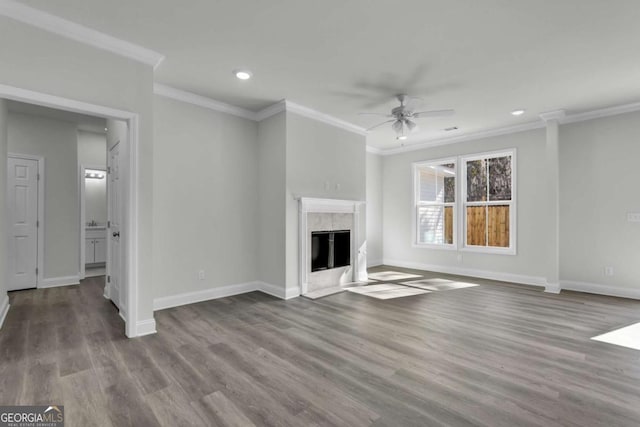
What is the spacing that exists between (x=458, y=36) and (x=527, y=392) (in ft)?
9.48

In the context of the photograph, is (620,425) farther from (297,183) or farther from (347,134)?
(347,134)

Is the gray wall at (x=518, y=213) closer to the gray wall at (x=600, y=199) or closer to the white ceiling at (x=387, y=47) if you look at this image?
the gray wall at (x=600, y=199)

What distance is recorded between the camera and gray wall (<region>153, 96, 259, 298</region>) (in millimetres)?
4023

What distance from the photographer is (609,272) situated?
16.0ft

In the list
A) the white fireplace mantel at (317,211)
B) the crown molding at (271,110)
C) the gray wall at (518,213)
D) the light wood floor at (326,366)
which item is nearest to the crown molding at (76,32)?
the crown molding at (271,110)

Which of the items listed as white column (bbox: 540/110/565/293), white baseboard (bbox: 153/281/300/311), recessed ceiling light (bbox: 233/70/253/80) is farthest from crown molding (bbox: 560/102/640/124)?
white baseboard (bbox: 153/281/300/311)

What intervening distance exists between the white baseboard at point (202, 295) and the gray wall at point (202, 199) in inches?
2.3

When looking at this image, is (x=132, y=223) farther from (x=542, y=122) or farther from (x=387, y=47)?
(x=542, y=122)

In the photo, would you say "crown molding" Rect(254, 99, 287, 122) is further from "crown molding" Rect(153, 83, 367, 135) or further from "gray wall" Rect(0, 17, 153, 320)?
"gray wall" Rect(0, 17, 153, 320)

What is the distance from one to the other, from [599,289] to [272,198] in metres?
5.20

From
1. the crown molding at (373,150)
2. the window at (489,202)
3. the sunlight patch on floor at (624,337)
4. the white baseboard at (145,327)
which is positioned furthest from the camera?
the crown molding at (373,150)

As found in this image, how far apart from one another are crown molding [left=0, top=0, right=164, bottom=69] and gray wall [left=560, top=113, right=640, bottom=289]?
6.11m

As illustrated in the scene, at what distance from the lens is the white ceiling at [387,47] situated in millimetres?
2506

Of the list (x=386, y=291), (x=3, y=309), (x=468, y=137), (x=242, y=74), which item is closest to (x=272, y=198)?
(x=242, y=74)
